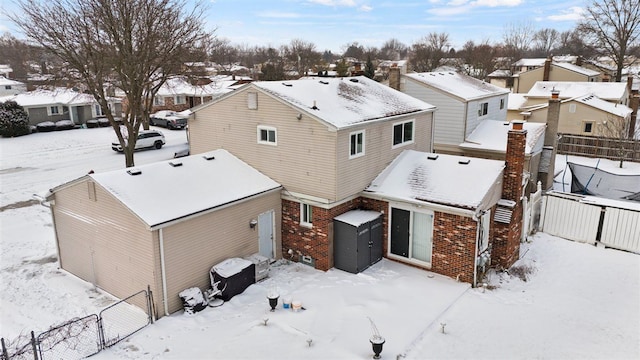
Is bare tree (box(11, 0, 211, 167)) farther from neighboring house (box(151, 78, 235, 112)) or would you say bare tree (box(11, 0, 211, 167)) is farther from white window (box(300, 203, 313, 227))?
neighboring house (box(151, 78, 235, 112))

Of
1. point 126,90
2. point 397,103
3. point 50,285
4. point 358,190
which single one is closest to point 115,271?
point 50,285

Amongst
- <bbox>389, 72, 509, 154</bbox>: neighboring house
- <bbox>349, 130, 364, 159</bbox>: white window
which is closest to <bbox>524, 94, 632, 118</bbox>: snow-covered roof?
<bbox>389, 72, 509, 154</bbox>: neighboring house

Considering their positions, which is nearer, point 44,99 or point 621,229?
point 621,229

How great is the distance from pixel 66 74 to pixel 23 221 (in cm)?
805

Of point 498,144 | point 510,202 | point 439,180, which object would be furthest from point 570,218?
point 498,144

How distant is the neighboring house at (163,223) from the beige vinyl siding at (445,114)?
1211 cm

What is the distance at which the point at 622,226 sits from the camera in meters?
15.8

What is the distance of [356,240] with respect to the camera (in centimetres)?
1366

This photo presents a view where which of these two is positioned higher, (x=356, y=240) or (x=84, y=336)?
(x=356, y=240)

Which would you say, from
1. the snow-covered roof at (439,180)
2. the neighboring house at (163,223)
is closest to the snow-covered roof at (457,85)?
the snow-covered roof at (439,180)

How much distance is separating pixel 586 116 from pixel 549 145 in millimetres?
15195

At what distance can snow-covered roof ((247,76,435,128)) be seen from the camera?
552 inches

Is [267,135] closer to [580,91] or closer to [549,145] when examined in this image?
[549,145]

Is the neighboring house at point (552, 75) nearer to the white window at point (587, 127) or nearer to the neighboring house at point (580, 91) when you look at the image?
the neighboring house at point (580, 91)
